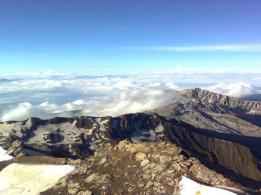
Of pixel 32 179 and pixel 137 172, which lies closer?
→ pixel 137 172

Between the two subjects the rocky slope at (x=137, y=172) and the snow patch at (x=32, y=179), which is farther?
the snow patch at (x=32, y=179)

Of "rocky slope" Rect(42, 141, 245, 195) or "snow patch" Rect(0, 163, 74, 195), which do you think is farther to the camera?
"snow patch" Rect(0, 163, 74, 195)

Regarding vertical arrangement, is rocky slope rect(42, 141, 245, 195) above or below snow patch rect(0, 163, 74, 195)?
above

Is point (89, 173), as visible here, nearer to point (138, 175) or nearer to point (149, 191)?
point (138, 175)

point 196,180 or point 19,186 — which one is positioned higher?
point 196,180

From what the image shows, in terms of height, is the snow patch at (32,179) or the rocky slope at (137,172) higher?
the rocky slope at (137,172)

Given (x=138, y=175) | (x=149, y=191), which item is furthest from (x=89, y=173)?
(x=149, y=191)

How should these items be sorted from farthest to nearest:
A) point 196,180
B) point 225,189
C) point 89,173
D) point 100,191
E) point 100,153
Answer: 1. point 100,153
2. point 89,173
3. point 100,191
4. point 196,180
5. point 225,189

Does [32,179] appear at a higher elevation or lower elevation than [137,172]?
lower
